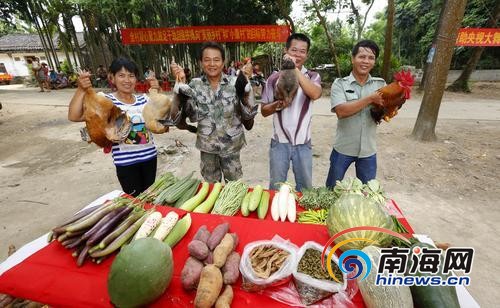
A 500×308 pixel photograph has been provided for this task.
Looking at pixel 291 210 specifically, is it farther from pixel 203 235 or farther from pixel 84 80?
pixel 84 80

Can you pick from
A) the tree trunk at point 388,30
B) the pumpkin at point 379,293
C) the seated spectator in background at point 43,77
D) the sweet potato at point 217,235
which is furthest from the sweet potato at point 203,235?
the seated spectator in background at point 43,77

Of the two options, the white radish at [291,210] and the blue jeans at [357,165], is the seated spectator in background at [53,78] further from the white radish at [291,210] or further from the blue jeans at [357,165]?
the white radish at [291,210]

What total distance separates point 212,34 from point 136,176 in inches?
495

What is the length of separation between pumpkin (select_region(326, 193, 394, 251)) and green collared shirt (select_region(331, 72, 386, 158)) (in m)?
1.43

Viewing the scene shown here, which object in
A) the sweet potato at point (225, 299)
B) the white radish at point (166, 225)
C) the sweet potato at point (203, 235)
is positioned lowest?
the sweet potato at point (225, 299)

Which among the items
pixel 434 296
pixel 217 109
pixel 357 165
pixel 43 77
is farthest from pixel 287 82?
pixel 43 77

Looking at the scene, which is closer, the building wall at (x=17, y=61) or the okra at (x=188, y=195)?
the okra at (x=188, y=195)

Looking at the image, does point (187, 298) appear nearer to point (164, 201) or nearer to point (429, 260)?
point (164, 201)

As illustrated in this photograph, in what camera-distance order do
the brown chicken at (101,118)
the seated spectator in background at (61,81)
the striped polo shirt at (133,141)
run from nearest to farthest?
the brown chicken at (101,118) < the striped polo shirt at (133,141) < the seated spectator in background at (61,81)

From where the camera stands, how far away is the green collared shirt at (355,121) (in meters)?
2.89

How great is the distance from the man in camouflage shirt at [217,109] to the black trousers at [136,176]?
59 cm

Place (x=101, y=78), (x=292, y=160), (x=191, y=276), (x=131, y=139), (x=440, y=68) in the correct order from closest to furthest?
(x=191, y=276), (x=131, y=139), (x=292, y=160), (x=440, y=68), (x=101, y=78)

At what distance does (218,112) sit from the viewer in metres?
2.82

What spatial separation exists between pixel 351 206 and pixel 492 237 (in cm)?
291
